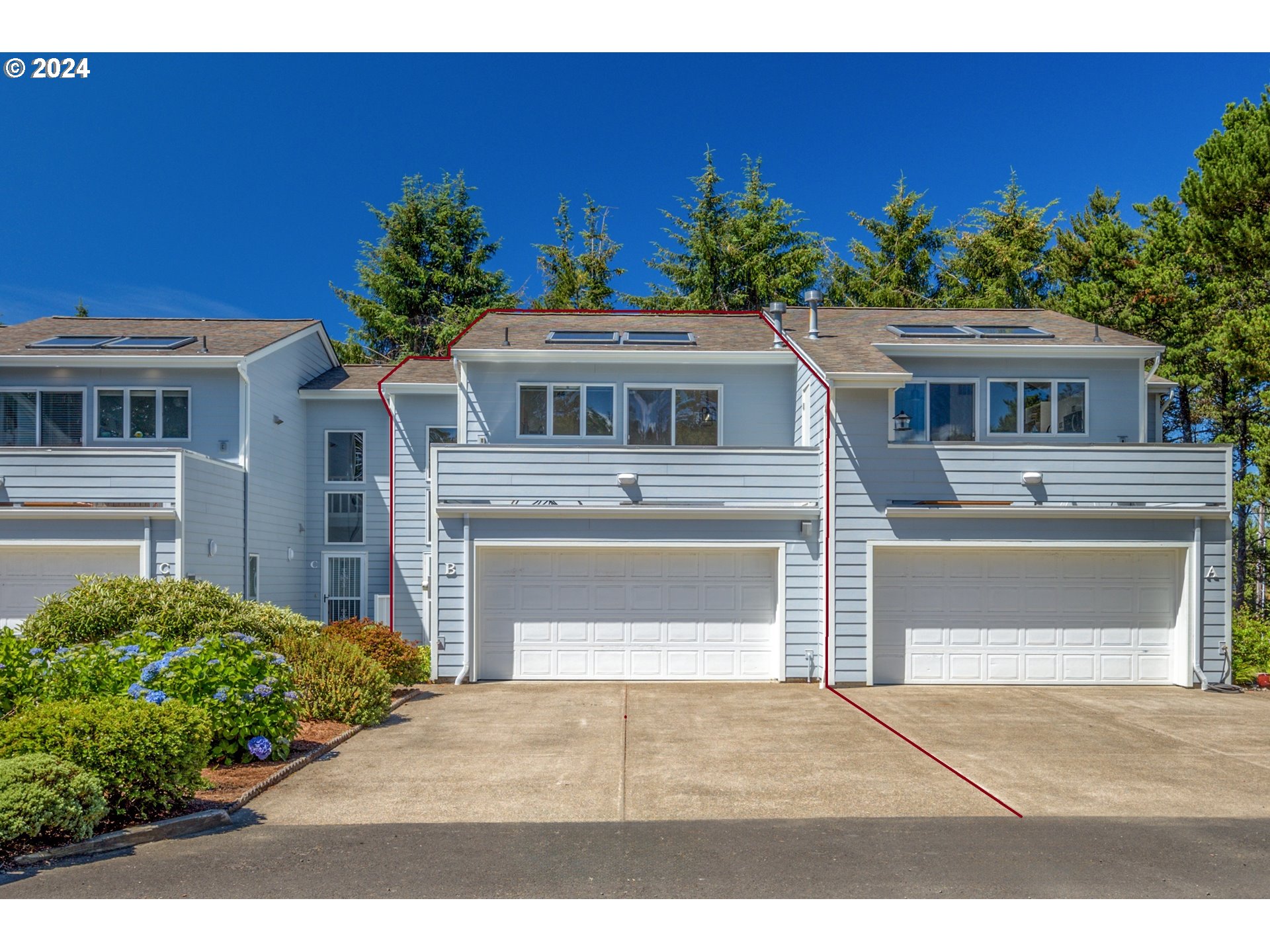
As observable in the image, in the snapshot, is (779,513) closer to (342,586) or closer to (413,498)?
(413,498)

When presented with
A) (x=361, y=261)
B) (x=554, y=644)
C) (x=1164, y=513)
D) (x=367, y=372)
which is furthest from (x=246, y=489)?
(x=361, y=261)

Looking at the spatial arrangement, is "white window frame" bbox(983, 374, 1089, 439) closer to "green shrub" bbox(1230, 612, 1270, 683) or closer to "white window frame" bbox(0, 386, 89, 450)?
"green shrub" bbox(1230, 612, 1270, 683)

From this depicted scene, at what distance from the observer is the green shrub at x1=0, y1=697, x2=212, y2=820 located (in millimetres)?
6359

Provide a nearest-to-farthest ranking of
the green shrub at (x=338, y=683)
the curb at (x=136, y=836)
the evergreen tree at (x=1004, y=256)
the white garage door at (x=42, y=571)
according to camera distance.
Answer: the curb at (x=136, y=836) < the green shrub at (x=338, y=683) < the white garage door at (x=42, y=571) < the evergreen tree at (x=1004, y=256)

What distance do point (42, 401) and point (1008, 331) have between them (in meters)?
17.6

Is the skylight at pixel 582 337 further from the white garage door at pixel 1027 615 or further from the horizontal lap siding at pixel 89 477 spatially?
the horizontal lap siding at pixel 89 477

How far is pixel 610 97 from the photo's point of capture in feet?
73.6

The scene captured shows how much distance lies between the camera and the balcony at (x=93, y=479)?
14.8 meters

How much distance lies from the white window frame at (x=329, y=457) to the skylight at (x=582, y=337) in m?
5.80

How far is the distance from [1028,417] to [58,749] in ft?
45.8

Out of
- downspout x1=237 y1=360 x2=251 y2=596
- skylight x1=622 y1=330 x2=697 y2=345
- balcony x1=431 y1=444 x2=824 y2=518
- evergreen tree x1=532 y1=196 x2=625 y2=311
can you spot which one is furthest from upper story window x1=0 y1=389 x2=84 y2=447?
evergreen tree x1=532 y1=196 x2=625 y2=311

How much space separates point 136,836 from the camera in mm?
6168

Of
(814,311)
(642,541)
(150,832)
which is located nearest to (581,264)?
(814,311)

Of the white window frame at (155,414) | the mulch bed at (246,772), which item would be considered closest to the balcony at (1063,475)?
the mulch bed at (246,772)
